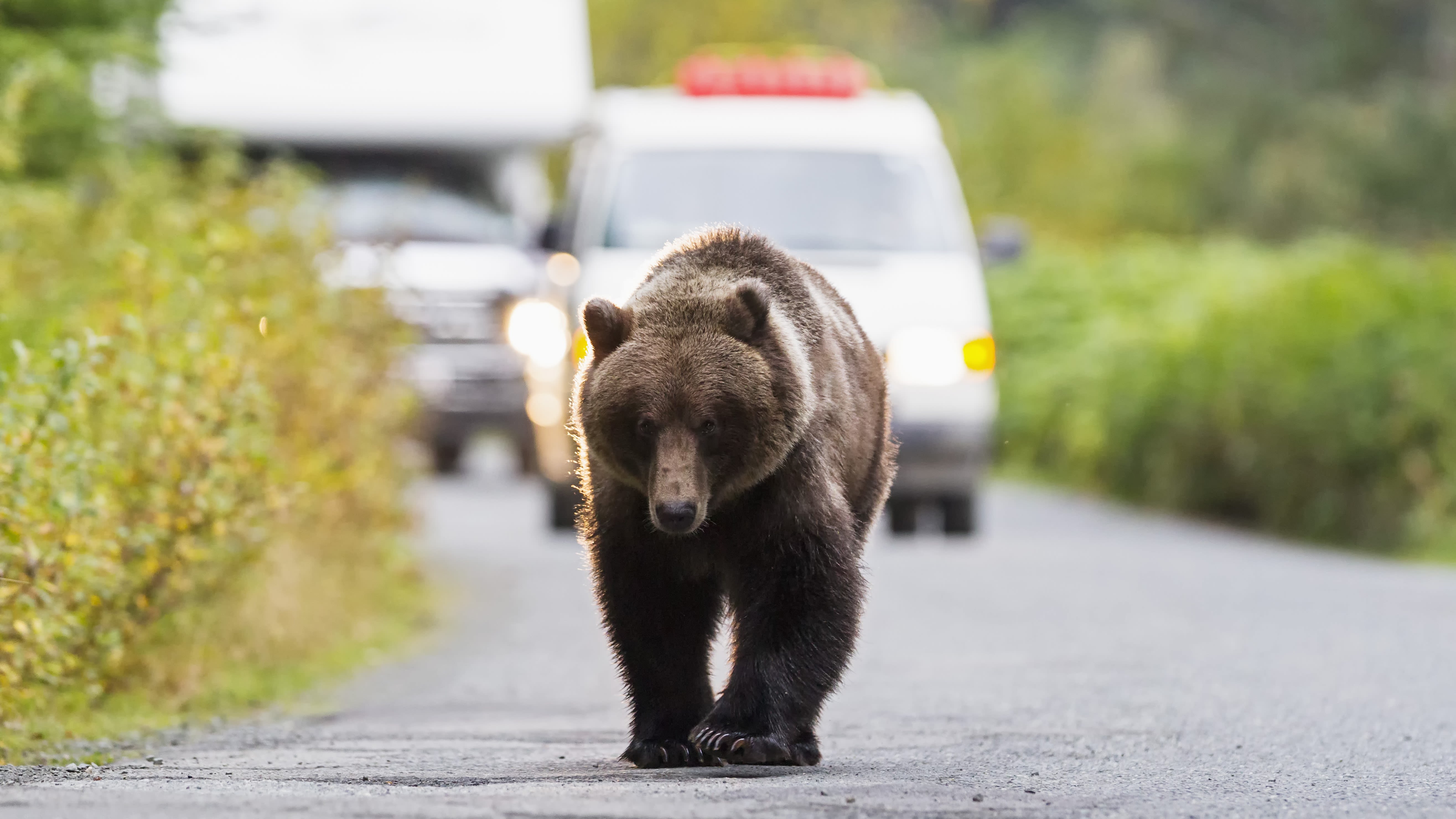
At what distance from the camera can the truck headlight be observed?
48.8ft

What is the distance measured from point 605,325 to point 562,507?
8968mm

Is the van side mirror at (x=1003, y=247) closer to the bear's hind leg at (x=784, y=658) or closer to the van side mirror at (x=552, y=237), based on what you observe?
the van side mirror at (x=552, y=237)

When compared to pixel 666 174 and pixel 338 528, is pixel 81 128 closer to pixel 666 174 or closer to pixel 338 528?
pixel 338 528

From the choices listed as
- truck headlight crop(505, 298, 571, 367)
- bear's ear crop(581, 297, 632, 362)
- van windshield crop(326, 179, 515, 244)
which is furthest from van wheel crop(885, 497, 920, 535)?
bear's ear crop(581, 297, 632, 362)

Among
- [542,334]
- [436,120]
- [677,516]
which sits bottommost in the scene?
[677,516]

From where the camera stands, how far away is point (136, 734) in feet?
26.0

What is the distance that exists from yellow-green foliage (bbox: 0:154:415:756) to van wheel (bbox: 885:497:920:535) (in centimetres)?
376

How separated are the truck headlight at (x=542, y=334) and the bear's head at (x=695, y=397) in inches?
320

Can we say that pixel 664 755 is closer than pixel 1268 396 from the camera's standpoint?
Yes

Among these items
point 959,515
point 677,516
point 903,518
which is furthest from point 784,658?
point 903,518

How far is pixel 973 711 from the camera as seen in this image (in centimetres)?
834

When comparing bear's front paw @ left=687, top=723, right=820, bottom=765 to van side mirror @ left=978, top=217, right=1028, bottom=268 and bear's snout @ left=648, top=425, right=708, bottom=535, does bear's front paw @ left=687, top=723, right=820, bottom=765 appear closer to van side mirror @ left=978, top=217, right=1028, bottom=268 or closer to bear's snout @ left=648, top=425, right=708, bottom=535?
bear's snout @ left=648, top=425, right=708, bottom=535

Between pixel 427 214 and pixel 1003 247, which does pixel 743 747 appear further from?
pixel 427 214

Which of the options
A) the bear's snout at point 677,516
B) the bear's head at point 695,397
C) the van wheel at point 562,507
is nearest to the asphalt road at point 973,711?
the van wheel at point 562,507
